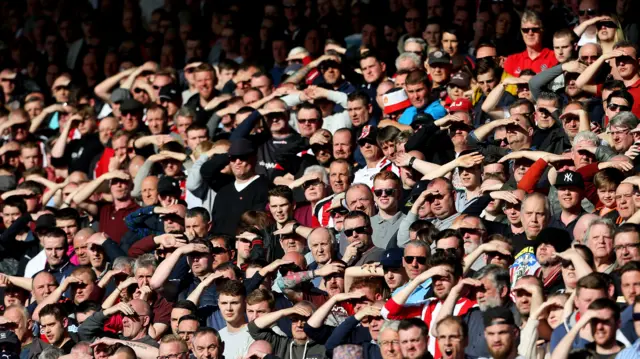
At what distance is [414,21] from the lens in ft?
65.8

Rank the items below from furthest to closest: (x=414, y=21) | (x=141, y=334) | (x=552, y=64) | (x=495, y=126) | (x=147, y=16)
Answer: (x=147, y=16)
(x=414, y=21)
(x=552, y=64)
(x=495, y=126)
(x=141, y=334)

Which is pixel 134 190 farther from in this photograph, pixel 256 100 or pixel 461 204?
pixel 461 204

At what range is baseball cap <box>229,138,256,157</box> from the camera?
17.3 metres

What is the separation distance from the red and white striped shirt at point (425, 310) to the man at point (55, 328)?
3366mm

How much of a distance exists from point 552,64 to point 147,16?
319 inches

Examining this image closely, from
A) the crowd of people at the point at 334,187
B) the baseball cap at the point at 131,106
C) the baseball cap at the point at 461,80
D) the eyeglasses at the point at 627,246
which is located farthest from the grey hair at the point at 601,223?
the baseball cap at the point at 131,106

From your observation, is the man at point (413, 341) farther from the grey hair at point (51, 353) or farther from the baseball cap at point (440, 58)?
the baseball cap at point (440, 58)

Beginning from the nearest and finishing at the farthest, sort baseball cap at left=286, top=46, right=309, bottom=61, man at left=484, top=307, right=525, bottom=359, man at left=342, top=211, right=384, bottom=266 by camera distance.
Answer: man at left=484, top=307, right=525, bottom=359
man at left=342, top=211, right=384, bottom=266
baseball cap at left=286, top=46, right=309, bottom=61

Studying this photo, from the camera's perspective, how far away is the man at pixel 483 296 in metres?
12.9

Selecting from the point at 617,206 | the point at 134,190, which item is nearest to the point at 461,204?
the point at 617,206

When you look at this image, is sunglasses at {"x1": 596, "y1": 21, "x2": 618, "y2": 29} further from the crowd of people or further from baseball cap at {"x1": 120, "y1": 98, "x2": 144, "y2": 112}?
baseball cap at {"x1": 120, "y1": 98, "x2": 144, "y2": 112}

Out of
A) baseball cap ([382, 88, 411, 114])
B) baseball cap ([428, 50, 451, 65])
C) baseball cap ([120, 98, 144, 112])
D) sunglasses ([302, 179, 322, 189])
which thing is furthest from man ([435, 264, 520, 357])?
baseball cap ([120, 98, 144, 112])

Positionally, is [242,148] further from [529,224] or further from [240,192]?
[529,224]

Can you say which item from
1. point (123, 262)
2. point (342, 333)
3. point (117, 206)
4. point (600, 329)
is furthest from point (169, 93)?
point (600, 329)
